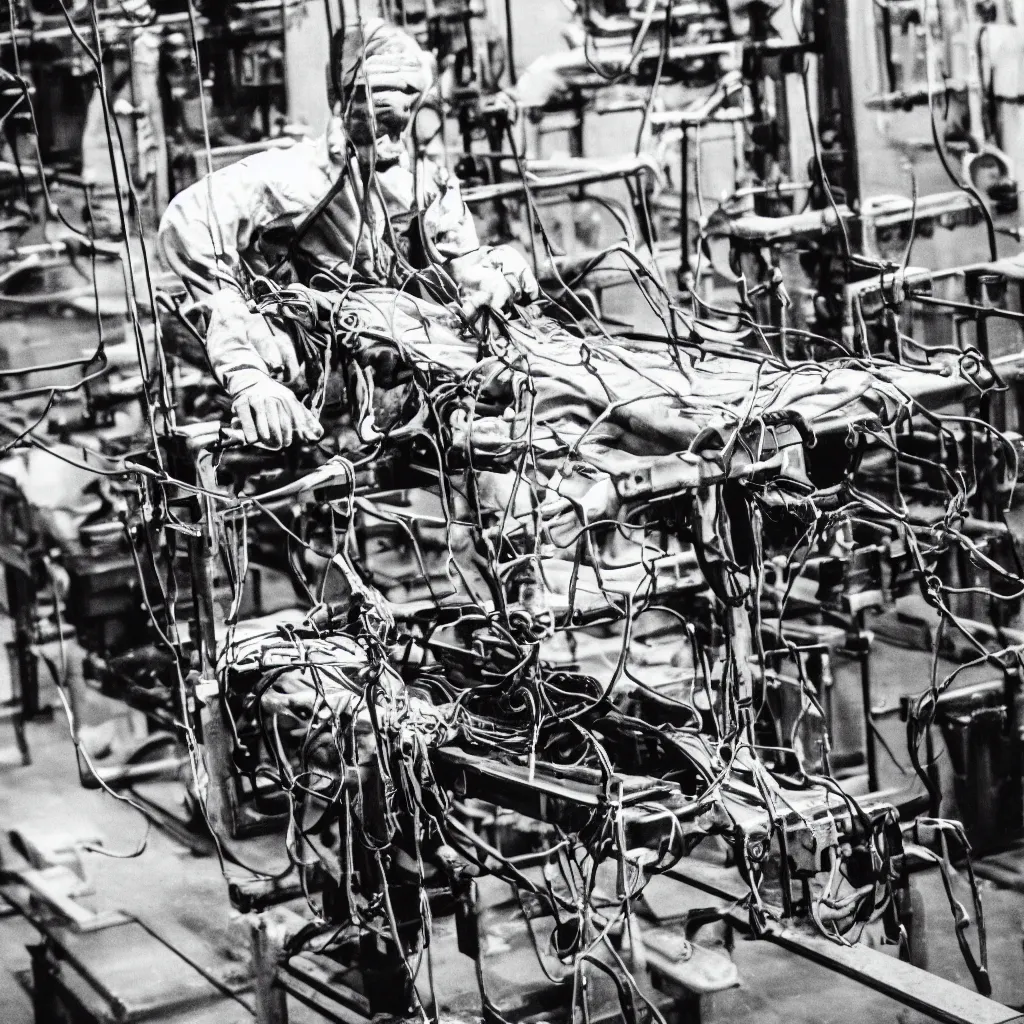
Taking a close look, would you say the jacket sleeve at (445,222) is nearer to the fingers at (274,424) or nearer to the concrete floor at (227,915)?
the fingers at (274,424)

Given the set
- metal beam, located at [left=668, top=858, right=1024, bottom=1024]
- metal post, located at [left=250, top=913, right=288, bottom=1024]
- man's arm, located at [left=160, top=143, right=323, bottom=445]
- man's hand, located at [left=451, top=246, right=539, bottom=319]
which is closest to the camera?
metal beam, located at [left=668, top=858, right=1024, bottom=1024]

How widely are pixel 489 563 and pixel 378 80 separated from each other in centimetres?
122

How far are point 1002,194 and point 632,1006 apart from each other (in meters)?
3.60

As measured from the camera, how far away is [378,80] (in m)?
4.44

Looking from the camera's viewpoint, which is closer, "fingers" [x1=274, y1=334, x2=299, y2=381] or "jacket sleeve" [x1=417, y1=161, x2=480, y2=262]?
"fingers" [x1=274, y1=334, x2=299, y2=381]

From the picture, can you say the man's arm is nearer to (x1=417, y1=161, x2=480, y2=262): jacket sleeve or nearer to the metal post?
(x1=417, y1=161, x2=480, y2=262): jacket sleeve

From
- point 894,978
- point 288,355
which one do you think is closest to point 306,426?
point 288,355

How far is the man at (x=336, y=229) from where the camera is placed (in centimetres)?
432

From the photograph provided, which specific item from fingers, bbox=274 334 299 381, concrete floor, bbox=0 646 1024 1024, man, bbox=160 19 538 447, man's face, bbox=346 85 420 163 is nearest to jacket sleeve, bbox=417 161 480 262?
man, bbox=160 19 538 447

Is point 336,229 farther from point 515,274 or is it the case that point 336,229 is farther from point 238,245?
point 515,274

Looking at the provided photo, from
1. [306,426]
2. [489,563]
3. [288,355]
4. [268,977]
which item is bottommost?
[268,977]

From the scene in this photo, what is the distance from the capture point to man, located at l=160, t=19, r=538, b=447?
14.2ft

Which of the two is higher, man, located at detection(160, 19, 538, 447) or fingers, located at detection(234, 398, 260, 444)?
man, located at detection(160, 19, 538, 447)

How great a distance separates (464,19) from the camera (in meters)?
6.71
